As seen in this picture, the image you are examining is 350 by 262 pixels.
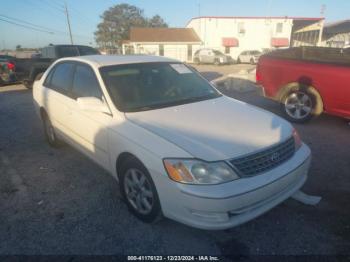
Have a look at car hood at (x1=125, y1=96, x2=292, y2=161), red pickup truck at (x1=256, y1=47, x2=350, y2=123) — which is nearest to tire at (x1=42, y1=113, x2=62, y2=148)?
car hood at (x1=125, y1=96, x2=292, y2=161)

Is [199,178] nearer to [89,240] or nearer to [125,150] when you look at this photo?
[125,150]

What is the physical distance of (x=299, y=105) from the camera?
5969mm

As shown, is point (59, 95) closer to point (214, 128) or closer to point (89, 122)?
point (89, 122)

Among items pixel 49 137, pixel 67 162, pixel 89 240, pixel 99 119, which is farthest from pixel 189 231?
pixel 49 137

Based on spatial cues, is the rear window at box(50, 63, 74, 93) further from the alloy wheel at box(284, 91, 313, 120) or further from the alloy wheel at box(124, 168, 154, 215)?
the alloy wheel at box(284, 91, 313, 120)

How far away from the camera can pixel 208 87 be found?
12.7 feet

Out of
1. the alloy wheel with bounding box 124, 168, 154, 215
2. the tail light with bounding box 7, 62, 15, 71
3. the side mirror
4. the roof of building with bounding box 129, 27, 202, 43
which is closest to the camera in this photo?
the alloy wheel with bounding box 124, 168, 154, 215

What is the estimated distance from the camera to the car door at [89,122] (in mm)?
3082

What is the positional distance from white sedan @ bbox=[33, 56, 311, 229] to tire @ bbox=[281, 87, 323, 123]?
9.71 feet

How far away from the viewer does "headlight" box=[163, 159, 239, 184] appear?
2217mm

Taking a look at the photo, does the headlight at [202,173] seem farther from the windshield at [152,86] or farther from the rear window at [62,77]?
the rear window at [62,77]

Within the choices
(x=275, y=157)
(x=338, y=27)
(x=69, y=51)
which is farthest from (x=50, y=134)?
(x=338, y=27)

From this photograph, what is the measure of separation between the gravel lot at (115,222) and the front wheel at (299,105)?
157cm

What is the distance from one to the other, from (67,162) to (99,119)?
1.63 metres
